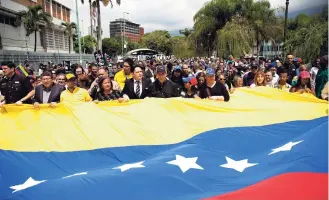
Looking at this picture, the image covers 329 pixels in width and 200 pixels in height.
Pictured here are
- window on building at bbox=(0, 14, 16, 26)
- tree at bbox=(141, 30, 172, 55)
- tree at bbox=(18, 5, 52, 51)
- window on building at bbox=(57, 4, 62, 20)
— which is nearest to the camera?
window on building at bbox=(0, 14, 16, 26)

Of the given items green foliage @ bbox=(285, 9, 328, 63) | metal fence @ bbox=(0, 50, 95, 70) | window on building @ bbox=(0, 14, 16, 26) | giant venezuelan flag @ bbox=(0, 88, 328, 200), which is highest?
window on building @ bbox=(0, 14, 16, 26)

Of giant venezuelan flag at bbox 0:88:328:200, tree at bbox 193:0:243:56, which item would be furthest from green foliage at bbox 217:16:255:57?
giant venezuelan flag at bbox 0:88:328:200

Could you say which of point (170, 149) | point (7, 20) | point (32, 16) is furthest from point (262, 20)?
point (170, 149)

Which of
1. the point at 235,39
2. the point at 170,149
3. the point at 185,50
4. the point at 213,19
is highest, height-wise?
the point at 213,19

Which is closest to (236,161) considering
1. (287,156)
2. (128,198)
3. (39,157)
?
(287,156)

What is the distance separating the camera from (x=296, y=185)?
10.2 feet

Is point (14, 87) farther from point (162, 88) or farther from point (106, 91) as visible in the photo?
point (162, 88)

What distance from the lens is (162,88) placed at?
6.44 meters

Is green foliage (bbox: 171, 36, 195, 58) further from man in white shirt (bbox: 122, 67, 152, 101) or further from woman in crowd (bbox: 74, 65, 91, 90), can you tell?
man in white shirt (bbox: 122, 67, 152, 101)

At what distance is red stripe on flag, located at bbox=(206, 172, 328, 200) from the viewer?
9.55 ft

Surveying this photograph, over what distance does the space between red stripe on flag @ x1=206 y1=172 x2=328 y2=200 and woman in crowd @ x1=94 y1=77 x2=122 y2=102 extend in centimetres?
330

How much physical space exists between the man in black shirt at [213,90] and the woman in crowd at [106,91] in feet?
5.31

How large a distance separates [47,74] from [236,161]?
3.88 meters

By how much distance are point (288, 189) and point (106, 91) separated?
3739 mm
